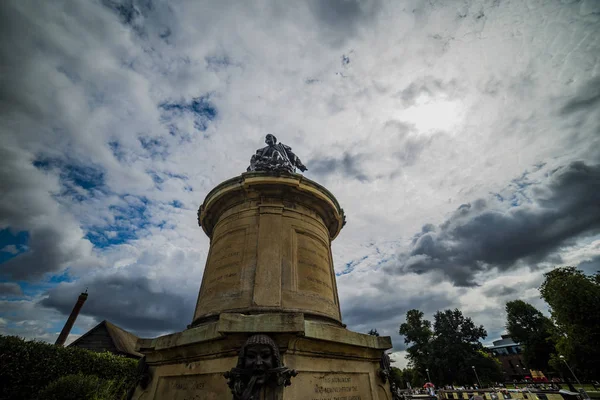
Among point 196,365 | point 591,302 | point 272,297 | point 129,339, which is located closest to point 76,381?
point 196,365

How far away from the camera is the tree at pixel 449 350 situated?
1465 inches

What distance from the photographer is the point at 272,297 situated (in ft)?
15.7

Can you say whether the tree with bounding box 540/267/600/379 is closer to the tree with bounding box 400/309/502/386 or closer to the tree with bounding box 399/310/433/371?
the tree with bounding box 400/309/502/386

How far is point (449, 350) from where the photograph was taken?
1501 inches

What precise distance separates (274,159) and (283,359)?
17.6 feet

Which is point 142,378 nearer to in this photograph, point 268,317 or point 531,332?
point 268,317

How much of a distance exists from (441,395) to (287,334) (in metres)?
27.8

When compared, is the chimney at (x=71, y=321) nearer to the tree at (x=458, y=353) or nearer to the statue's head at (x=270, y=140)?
the statue's head at (x=270, y=140)

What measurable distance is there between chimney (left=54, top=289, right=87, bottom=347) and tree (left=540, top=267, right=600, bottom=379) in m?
46.8

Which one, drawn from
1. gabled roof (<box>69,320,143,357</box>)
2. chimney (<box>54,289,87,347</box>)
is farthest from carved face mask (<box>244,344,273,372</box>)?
chimney (<box>54,289,87,347</box>)

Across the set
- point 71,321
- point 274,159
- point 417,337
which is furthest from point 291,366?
point 417,337

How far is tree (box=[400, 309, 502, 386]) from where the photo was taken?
3722cm

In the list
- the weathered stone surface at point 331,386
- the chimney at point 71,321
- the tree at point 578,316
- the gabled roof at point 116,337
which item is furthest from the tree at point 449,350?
the chimney at point 71,321

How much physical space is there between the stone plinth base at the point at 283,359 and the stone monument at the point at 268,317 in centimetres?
1
